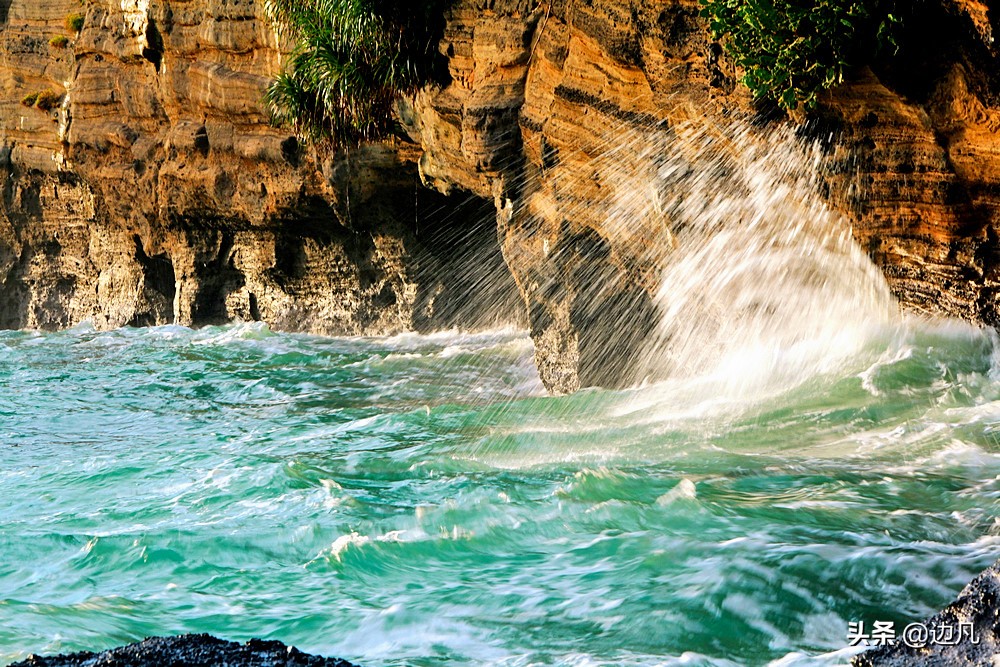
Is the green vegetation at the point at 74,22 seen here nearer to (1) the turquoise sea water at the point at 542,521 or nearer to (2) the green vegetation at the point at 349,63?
(2) the green vegetation at the point at 349,63

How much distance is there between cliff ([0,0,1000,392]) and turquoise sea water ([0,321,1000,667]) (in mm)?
1051

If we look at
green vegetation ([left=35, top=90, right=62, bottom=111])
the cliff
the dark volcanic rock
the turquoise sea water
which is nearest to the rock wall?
the cliff

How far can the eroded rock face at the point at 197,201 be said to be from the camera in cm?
1496

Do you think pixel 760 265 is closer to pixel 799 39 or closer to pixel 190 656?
pixel 799 39

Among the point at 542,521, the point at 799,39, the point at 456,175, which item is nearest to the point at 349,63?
the point at 456,175

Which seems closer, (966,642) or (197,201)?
(966,642)

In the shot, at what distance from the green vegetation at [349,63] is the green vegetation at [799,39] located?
471 cm

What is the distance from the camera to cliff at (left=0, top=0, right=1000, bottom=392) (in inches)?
294

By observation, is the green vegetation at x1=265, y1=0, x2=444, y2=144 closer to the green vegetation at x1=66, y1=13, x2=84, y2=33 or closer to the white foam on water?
the white foam on water

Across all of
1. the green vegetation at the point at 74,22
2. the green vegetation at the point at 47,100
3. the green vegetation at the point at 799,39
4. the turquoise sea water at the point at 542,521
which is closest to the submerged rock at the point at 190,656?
the turquoise sea water at the point at 542,521

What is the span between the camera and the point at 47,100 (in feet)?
63.2

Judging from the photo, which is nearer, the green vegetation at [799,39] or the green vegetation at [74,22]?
the green vegetation at [799,39]

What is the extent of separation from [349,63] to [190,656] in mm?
10847

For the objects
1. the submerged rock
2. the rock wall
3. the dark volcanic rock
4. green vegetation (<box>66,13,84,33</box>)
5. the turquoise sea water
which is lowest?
the turquoise sea water
